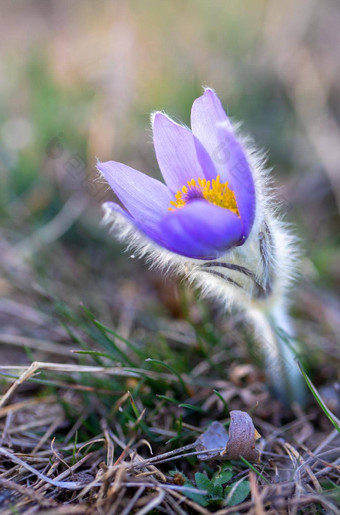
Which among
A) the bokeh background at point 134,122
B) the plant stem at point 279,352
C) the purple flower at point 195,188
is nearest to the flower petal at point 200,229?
the purple flower at point 195,188

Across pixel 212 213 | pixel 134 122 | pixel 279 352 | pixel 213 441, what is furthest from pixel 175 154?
pixel 134 122

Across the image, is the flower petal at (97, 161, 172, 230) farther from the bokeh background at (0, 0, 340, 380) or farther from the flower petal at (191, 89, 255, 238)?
the bokeh background at (0, 0, 340, 380)

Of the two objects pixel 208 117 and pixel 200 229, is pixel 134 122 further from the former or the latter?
pixel 200 229

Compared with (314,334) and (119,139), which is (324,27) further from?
(314,334)

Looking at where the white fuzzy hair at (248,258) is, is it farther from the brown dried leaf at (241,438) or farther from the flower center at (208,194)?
the brown dried leaf at (241,438)

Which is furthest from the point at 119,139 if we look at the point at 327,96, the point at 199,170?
the point at 199,170

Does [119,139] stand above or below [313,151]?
above

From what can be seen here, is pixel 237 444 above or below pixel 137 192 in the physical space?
below
